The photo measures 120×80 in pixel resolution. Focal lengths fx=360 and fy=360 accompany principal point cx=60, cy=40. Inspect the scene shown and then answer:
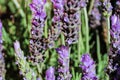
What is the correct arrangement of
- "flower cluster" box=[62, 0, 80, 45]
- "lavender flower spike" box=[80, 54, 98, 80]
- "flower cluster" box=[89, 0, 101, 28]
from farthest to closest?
"flower cluster" box=[89, 0, 101, 28], "flower cluster" box=[62, 0, 80, 45], "lavender flower spike" box=[80, 54, 98, 80]

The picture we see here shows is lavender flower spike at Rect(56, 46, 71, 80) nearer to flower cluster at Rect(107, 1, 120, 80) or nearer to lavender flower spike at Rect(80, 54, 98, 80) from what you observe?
lavender flower spike at Rect(80, 54, 98, 80)

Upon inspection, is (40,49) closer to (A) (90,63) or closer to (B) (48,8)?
(A) (90,63)

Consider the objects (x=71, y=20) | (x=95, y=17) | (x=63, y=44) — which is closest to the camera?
(x=71, y=20)

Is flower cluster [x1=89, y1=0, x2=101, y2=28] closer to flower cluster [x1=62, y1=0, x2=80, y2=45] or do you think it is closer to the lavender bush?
the lavender bush

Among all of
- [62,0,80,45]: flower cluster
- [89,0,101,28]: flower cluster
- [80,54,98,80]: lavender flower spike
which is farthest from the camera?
[89,0,101,28]: flower cluster

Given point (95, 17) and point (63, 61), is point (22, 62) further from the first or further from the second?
point (95, 17)

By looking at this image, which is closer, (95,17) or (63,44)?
(63,44)

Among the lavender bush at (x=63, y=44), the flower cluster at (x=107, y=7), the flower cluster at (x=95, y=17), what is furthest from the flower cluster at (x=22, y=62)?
the flower cluster at (x=95, y=17)

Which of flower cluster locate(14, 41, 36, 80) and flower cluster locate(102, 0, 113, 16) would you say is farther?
flower cluster locate(102, 0, 113, 16)

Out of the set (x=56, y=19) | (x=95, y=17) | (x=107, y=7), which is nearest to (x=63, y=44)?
(x=56, y=19)

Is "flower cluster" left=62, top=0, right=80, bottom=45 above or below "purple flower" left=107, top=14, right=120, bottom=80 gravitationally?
above

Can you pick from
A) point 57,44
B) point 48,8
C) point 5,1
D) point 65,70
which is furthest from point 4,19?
point 65,70

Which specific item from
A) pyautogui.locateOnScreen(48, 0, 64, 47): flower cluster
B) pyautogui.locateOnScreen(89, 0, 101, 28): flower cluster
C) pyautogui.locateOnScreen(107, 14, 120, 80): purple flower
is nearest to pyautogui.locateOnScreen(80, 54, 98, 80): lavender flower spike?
pyautogui.locateOnScreen(107, 14, 120, 80): purple flower
